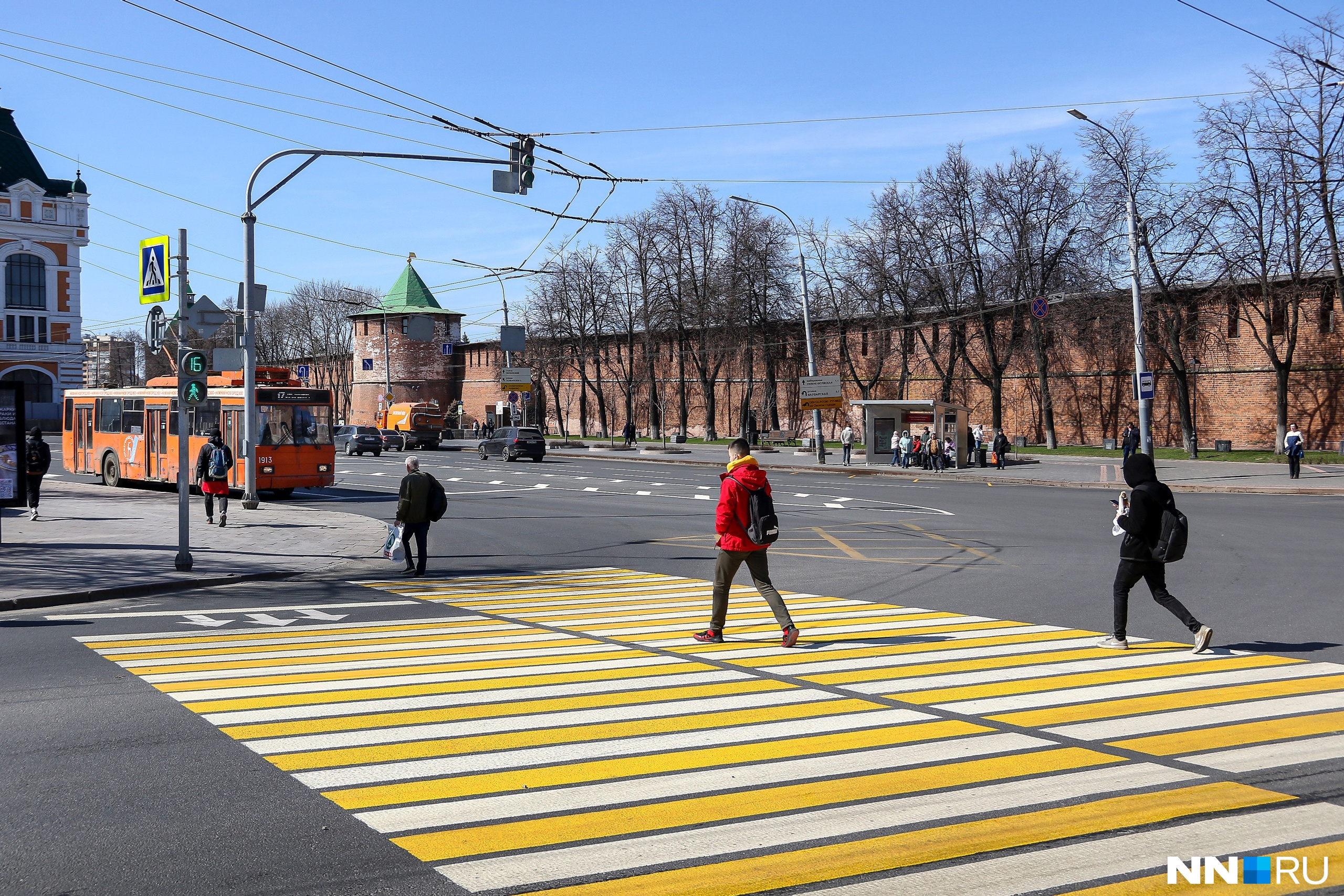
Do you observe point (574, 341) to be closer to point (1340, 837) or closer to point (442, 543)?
point (442, 543)

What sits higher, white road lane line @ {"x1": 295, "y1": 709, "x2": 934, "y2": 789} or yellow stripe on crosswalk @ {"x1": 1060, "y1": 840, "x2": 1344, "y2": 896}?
yellow stripe on crosswalk @ {"x1": 1060, "y1": 840, "x2": 1344, "y2": 896}

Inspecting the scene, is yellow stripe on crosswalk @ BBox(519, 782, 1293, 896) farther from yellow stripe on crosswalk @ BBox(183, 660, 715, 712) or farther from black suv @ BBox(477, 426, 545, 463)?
black suv @ BBox(477, 426, 545, 463)

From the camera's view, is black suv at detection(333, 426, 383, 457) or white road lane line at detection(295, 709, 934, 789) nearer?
white road lane line at detection(295, 709, 934, 789)

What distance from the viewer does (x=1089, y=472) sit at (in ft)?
136

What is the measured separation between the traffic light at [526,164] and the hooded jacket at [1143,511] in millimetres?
12135

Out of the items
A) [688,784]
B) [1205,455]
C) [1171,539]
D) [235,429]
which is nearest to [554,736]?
[688,784]

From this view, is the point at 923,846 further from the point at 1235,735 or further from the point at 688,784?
the point at 1235,735

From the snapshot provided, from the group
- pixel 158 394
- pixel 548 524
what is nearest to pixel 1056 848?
pixel 548 524

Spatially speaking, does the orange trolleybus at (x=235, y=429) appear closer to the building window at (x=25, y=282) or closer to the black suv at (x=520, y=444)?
the black suv at (x=520, y=444)

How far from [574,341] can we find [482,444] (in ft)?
88.4

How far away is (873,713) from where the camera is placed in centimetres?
735

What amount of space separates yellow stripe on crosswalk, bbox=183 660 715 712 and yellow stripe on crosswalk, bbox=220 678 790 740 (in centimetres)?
40

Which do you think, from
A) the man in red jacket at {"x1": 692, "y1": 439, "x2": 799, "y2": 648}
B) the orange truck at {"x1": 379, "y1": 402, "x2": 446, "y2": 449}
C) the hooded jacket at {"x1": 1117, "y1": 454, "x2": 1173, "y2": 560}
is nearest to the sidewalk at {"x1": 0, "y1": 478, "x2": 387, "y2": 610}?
the man in red jacket at {"x1": 692, "y1": 439, "x2": 799, "y2": 648}

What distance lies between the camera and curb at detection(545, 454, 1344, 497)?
31.7 m
